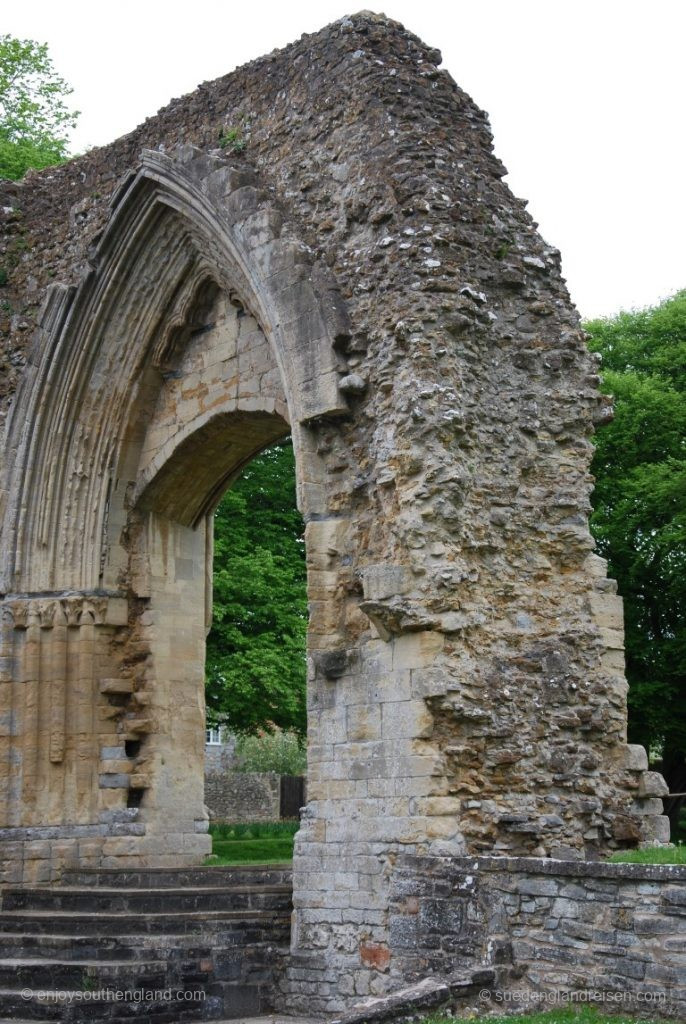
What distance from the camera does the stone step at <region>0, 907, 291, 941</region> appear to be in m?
9.68

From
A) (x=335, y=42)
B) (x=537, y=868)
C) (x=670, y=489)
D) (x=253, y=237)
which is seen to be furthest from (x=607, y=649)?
(x=670, y=489)

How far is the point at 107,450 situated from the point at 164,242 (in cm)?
194

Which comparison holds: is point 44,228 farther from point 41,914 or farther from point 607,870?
point 607,870

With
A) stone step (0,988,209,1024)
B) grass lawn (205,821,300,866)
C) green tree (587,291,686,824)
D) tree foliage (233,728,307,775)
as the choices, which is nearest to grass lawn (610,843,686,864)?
stone step (0,988,209,1024)

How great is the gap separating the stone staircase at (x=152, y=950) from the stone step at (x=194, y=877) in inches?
0.6

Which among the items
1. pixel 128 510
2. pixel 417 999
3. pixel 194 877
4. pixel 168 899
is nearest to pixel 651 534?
pixel 128 510

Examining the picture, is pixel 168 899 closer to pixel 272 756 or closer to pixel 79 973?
pixel 79 973

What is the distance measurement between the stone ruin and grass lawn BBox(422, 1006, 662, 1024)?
4.95 ft

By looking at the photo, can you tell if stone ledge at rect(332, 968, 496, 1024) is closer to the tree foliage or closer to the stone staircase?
the stone staircase

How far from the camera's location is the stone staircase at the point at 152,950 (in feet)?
29.5

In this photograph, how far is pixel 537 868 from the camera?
7570mm

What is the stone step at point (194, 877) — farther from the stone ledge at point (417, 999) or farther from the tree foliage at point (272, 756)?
the tree foliage at point (272, 756)

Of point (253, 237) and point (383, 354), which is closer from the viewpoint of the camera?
point (383, 354)

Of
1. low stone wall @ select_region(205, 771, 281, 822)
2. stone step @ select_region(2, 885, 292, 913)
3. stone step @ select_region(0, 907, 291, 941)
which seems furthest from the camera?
low stone wall @ select_region(205, 771, 281, 822)
